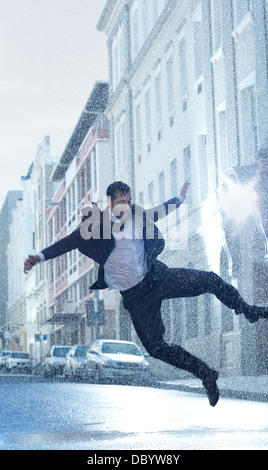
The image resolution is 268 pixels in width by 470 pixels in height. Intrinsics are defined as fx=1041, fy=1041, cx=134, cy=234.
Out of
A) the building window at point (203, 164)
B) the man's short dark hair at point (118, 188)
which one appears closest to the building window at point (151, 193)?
the building window at point (203, 164)

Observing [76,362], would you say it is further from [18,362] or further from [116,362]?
[18,362]

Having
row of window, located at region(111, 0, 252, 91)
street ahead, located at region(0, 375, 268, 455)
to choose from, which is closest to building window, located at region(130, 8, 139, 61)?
row of window, located at region(111, 0, 252, 91)

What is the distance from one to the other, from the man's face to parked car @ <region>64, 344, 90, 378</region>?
2917cm

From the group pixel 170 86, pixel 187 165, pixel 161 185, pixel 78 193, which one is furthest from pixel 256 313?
pixel 78 193

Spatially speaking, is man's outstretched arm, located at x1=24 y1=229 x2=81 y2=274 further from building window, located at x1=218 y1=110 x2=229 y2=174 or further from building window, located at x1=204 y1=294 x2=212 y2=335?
building window, located at x1=204 y1=294 x2=212 y2=335

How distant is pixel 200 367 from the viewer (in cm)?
604

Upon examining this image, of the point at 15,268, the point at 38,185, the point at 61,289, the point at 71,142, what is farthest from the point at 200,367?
the point at 15,268

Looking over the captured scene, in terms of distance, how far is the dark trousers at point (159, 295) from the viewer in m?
5.74

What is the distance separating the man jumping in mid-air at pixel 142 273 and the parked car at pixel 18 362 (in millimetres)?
53425

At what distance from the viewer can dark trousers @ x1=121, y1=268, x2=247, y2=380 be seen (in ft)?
18.8

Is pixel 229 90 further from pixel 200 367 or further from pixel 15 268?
pixel 15 268

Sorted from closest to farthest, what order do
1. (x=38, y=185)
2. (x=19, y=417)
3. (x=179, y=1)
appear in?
(x=19, y=417) < (x=179, y=1) < (x=38, y=185)

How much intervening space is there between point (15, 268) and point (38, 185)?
2971 centimetres

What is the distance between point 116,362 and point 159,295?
81.4ft
